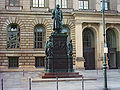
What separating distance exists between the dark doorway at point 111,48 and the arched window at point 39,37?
12.2 m

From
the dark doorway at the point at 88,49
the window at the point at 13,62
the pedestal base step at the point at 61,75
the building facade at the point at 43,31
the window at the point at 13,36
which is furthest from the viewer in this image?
the dark doorway at the point at 88,49

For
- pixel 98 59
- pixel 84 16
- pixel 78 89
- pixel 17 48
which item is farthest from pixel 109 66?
pixel 78 89

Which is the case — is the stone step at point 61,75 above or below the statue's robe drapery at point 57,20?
below

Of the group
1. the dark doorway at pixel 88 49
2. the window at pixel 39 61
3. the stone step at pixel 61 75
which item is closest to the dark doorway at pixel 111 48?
the dark doorway at pixel 88 49

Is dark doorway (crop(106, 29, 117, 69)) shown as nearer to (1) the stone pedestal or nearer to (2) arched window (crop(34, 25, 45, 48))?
(2) arched window (crop(34, 25, 45, 48))

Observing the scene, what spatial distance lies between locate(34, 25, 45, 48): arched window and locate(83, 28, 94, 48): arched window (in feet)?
25.0

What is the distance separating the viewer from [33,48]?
39.8 meters

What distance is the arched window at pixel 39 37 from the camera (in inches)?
1602

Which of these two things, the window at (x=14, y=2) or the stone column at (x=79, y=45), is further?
the window at (x=14, y=2)

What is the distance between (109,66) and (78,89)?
29.5 metres

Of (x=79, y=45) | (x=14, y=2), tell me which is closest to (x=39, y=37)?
(x=79, y=45)

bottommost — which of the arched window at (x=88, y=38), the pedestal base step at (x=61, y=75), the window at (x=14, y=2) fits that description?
the pedestal base step at (x=61, y=75)

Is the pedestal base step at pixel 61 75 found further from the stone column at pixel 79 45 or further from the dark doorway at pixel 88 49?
the dark doorway at pixel 88 49

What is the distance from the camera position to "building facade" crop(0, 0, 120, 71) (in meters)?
39.2
